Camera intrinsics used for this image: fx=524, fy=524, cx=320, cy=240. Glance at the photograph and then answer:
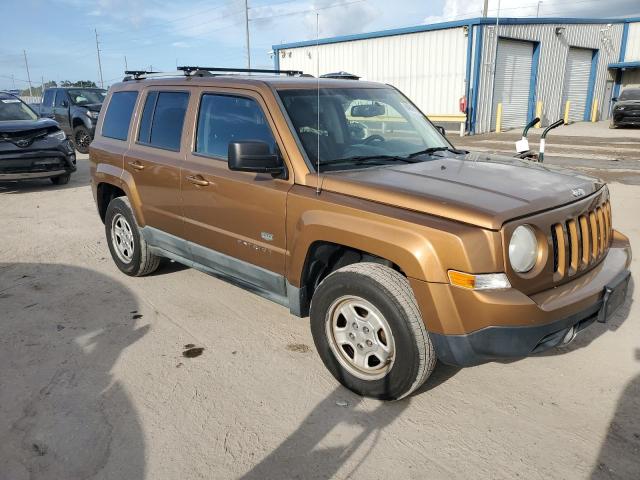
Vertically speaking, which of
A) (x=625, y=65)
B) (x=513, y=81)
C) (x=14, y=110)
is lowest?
(x=14, y=110)

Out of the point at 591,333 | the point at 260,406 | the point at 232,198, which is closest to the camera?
the point at 260,406

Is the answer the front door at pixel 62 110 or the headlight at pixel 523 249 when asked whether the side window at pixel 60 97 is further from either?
the headlight at pixel 523 249

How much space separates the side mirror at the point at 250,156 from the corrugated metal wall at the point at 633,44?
1298 inches

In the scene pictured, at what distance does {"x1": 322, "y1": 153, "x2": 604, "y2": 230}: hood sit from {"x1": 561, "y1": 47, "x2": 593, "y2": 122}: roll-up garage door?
25.8m

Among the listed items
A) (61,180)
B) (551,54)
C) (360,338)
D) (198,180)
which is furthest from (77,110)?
(551,54)

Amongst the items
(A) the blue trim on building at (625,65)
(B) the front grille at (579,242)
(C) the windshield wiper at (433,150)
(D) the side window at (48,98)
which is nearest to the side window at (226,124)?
(C) the windshield wiper at (433,150)

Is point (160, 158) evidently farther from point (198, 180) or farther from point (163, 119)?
point (198, 180)

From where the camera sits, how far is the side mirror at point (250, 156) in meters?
3.19

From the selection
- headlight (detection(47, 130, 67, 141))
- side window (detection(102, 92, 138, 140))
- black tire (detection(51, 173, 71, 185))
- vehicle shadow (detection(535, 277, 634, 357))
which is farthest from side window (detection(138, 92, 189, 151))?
black tire (detection(51, 173, 71, 185))

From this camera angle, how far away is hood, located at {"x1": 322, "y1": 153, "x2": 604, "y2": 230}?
8.79 ft

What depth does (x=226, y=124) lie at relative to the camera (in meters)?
3.94

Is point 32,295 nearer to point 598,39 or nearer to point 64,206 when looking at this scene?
point 64,206

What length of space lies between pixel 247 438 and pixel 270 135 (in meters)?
1.92

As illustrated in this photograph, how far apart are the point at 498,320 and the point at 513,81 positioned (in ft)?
74.2
